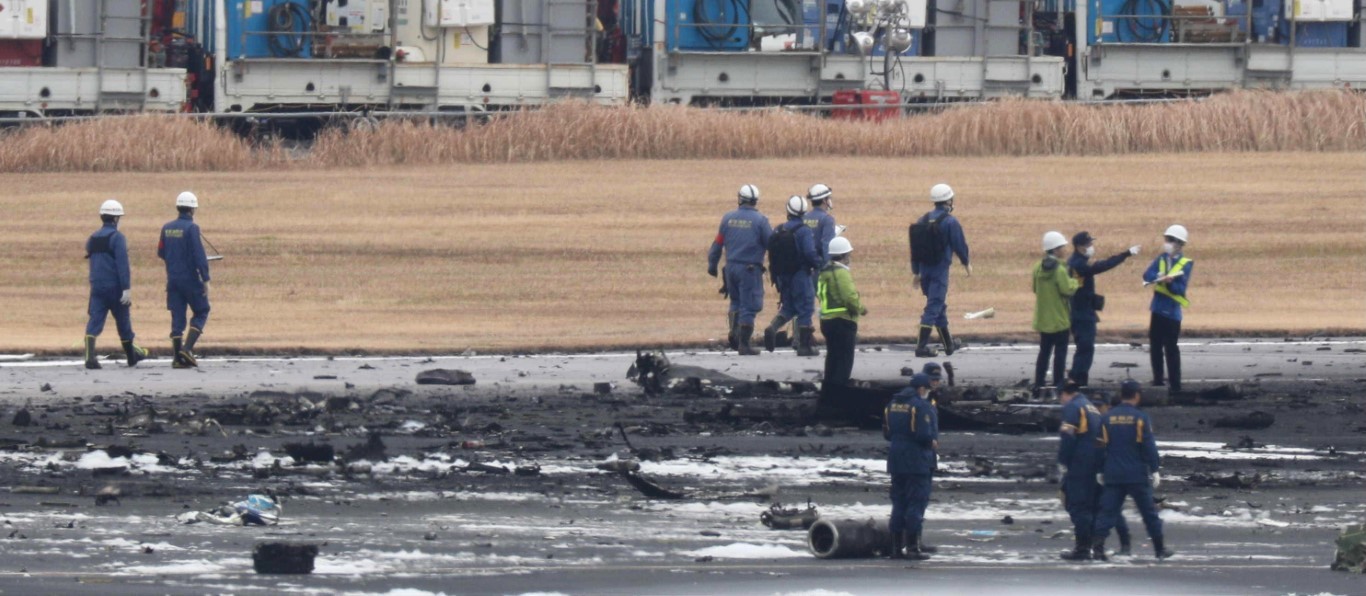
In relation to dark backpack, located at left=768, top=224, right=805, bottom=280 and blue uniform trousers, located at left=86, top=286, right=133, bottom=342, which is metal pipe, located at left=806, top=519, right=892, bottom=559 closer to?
dark backpack, located at left=768, top=224, right=805, bottom=280

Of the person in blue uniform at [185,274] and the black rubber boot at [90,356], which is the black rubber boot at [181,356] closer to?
the person in blue uniform at [185,274]

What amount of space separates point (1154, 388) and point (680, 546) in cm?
699

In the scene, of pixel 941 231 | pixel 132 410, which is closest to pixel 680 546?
pixel 132 410

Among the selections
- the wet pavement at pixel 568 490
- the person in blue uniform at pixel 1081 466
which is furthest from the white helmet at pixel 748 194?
the person in blue uniform at pixel 1081 466

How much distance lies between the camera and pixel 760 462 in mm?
13453

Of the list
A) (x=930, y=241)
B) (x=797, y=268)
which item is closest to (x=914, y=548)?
(x=930, y=241)

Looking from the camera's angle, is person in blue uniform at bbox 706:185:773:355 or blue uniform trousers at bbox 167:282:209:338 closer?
blue uniform trousers at bbox 167:282:209:338

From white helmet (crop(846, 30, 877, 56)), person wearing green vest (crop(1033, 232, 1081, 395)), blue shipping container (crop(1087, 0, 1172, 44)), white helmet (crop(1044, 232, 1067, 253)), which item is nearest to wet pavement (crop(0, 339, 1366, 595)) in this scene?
person wearing green vest (crop(1033, 232, 1081, 395))

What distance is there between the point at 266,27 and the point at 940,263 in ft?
61.5

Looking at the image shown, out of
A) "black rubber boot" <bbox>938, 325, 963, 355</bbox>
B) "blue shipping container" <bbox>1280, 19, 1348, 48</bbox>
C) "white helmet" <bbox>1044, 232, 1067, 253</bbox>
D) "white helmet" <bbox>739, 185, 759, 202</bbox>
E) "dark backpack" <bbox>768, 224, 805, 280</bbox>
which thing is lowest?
"black rubber boot" <bbox>938, 325, 963, 355</bbox>

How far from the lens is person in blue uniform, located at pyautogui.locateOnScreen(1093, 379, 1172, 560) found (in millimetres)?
10633

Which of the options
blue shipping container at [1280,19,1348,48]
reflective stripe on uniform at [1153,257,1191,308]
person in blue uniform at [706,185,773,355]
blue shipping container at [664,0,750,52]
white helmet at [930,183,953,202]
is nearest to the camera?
reflective stripe on uniform at [1153,257,1191,308]

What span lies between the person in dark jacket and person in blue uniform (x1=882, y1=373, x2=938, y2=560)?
19.2 ft

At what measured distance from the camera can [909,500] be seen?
35.1ft
